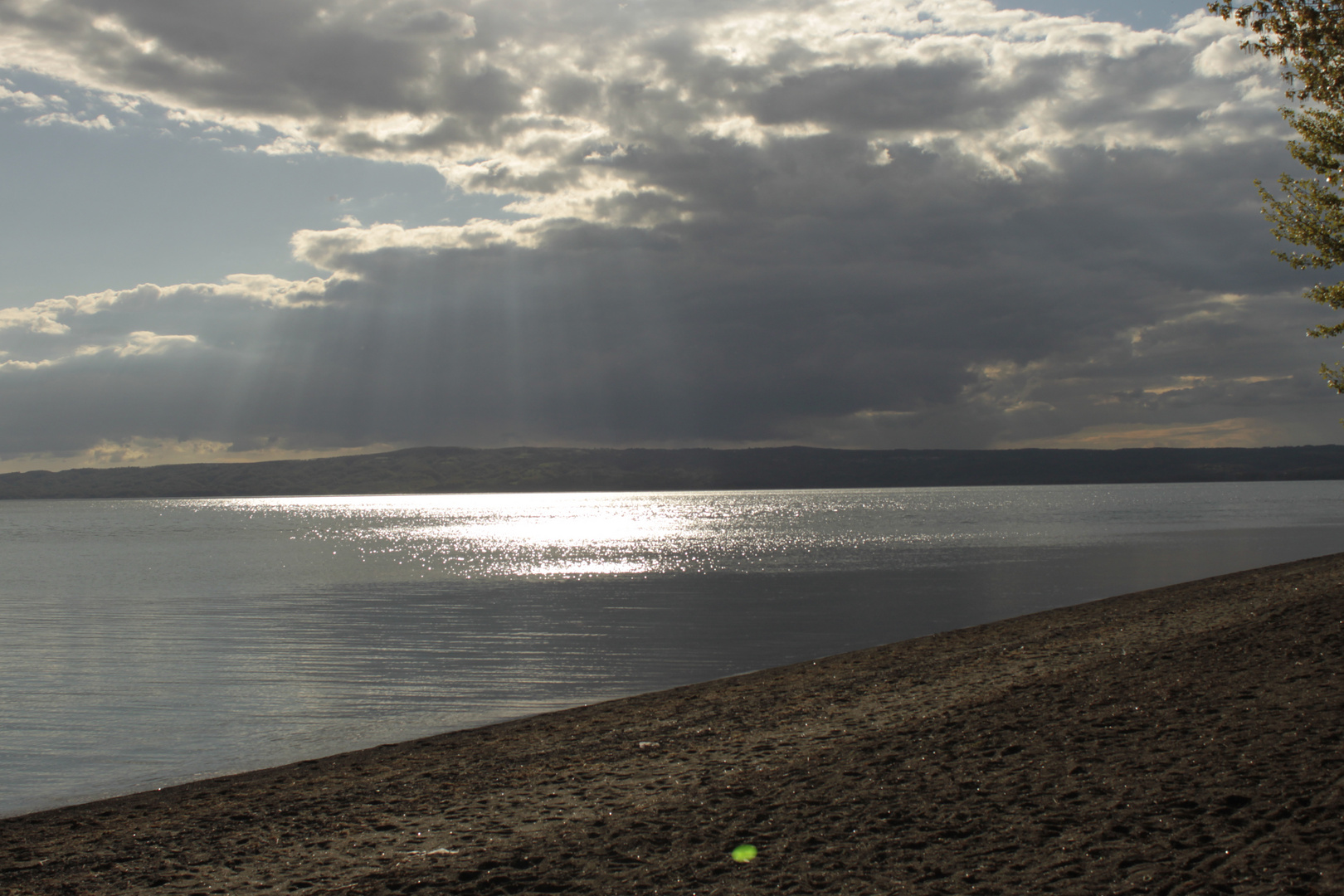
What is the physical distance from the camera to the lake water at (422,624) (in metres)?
15.7

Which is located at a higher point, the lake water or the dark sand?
the dark sand

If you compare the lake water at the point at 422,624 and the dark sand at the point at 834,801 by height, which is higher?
the dark sand at the point at 834,801

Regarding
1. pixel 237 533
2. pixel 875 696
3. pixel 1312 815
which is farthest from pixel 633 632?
pixel 237 533

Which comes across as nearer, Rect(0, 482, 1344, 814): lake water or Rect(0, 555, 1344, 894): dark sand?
Rect(0, 555, 1344, 894): dark sand

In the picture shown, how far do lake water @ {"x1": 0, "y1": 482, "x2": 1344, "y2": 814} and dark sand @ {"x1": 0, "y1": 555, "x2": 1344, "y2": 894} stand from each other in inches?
125

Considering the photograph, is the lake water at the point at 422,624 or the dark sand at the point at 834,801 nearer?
the dark sand at the point at 834,801

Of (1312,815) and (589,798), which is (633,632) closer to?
(589,798)

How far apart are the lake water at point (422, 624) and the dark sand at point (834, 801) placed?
3180mm

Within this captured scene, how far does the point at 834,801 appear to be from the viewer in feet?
28.3

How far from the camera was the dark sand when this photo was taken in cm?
698

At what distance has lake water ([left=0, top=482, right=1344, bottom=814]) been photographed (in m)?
15.7

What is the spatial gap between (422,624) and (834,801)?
23620 millimetres

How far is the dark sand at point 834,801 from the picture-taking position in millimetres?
6977

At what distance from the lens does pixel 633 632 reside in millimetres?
27250
